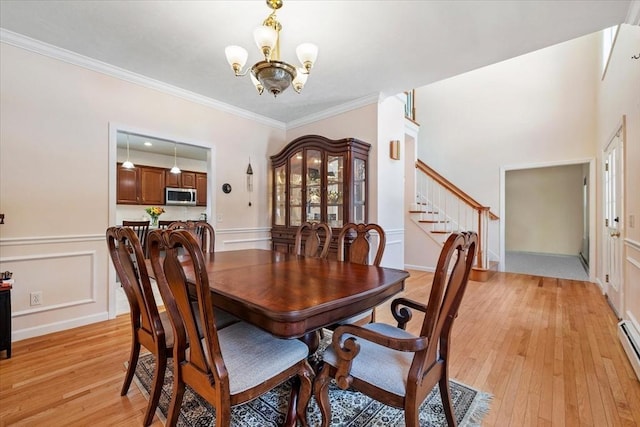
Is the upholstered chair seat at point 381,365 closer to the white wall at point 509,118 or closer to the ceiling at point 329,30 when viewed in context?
the ceiling at point 329,30

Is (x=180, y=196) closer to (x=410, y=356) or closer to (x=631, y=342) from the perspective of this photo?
(x=410, y=356)

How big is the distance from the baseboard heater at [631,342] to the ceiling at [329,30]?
2.32 meters

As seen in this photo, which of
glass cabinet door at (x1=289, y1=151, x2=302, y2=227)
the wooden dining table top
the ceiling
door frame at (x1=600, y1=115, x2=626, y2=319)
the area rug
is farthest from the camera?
glass cabinet door at (x1=289, y1=151, x2=302, y2=227)

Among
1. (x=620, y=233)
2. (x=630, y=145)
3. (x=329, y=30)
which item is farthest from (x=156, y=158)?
(x=620, y=233)

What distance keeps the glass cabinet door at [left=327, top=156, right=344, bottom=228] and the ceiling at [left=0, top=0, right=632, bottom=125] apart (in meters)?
0.96

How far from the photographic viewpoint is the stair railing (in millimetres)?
5070

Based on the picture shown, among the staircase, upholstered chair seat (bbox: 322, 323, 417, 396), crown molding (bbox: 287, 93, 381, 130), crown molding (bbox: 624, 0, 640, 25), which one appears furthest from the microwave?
crown molding (bbox: 624, 0, 640, 25)

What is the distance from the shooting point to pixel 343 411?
1533 mm

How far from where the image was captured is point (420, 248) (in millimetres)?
5316

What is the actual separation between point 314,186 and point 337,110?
1.11m

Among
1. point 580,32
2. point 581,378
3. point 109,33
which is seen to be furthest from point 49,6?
point 581,378

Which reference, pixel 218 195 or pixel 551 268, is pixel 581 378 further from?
pixel 551 268

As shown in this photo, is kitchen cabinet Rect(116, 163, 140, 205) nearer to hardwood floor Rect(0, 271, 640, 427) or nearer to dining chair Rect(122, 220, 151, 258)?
→ dining chair Rect(122, 220, 151, 258)

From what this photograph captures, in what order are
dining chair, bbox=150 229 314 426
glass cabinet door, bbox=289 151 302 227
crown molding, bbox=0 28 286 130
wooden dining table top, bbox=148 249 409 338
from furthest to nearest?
glass cabinet door, bbox=289 151 302 227 → crown molding, bbox=0 28 286 130 → wooden dining table top, bbox=148 249 409 338 → dining chair, bbox=150 229 314 426
